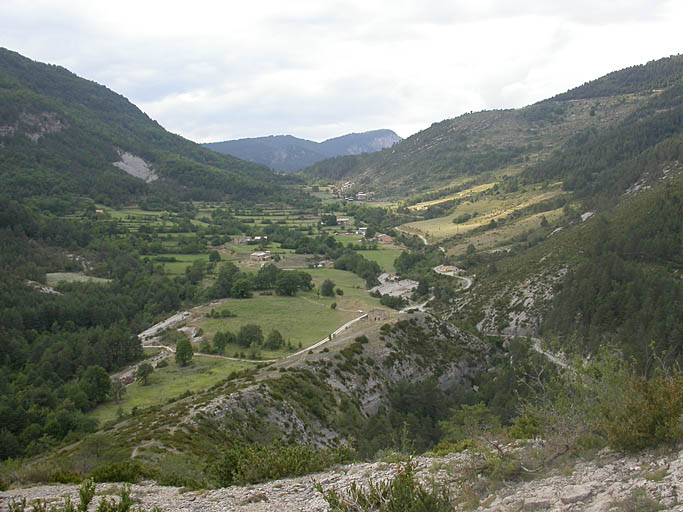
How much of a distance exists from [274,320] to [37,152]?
5246 inches

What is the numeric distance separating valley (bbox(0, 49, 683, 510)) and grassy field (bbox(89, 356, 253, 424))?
348 millimetres

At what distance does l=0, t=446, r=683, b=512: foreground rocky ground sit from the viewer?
26.8 ft

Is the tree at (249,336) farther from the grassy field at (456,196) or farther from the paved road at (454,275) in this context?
the grassy field at (456,196)

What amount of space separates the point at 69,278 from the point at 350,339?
66.5 metres

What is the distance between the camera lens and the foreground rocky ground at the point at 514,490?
26.8 feet

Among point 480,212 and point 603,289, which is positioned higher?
point 480,212

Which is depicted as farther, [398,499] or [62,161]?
[62,161]

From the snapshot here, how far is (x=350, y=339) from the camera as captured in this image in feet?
148

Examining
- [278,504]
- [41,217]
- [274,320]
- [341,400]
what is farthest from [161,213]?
[278,504]

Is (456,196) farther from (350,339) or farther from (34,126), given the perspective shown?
(34,126)

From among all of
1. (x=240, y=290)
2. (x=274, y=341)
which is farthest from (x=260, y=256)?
(x=274, y=341)

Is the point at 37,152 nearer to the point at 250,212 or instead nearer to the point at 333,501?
the point at 250,212

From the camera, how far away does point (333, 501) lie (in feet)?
31.5

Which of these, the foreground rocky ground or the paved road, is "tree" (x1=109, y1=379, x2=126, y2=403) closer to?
the foreground rocky ground
